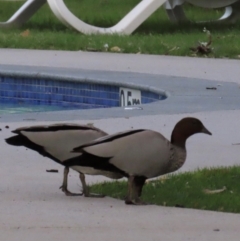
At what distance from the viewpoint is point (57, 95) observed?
10578 millimetres

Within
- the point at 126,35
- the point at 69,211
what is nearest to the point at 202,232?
the point at 69,211

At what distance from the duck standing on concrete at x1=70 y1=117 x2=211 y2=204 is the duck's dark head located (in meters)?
0.04

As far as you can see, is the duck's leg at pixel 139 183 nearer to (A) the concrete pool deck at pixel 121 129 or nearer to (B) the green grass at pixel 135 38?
(A) the concrete pool deck at pixel 121 129

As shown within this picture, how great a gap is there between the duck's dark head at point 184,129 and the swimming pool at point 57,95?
454 centimetres

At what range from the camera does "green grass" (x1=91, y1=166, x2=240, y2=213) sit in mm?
4938

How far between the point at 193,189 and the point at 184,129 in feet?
1.31

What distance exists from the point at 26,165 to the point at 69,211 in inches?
51.5

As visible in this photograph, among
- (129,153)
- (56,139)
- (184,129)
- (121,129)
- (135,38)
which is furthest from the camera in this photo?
(135,38)

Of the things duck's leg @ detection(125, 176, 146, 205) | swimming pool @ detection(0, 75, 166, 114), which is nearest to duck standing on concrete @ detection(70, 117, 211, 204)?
duck's leg @ detection(125, 176, 146, 205)

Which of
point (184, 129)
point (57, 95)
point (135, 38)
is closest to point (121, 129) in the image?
point (184, 129)

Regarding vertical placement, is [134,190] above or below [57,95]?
below

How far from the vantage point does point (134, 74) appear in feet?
34.7

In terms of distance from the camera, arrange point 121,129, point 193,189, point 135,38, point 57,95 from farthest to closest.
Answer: point 135,38, point 57,95, point 121,129, point 193,189

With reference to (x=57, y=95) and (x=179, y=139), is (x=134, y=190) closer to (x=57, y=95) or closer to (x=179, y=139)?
(x=179, y=139)
